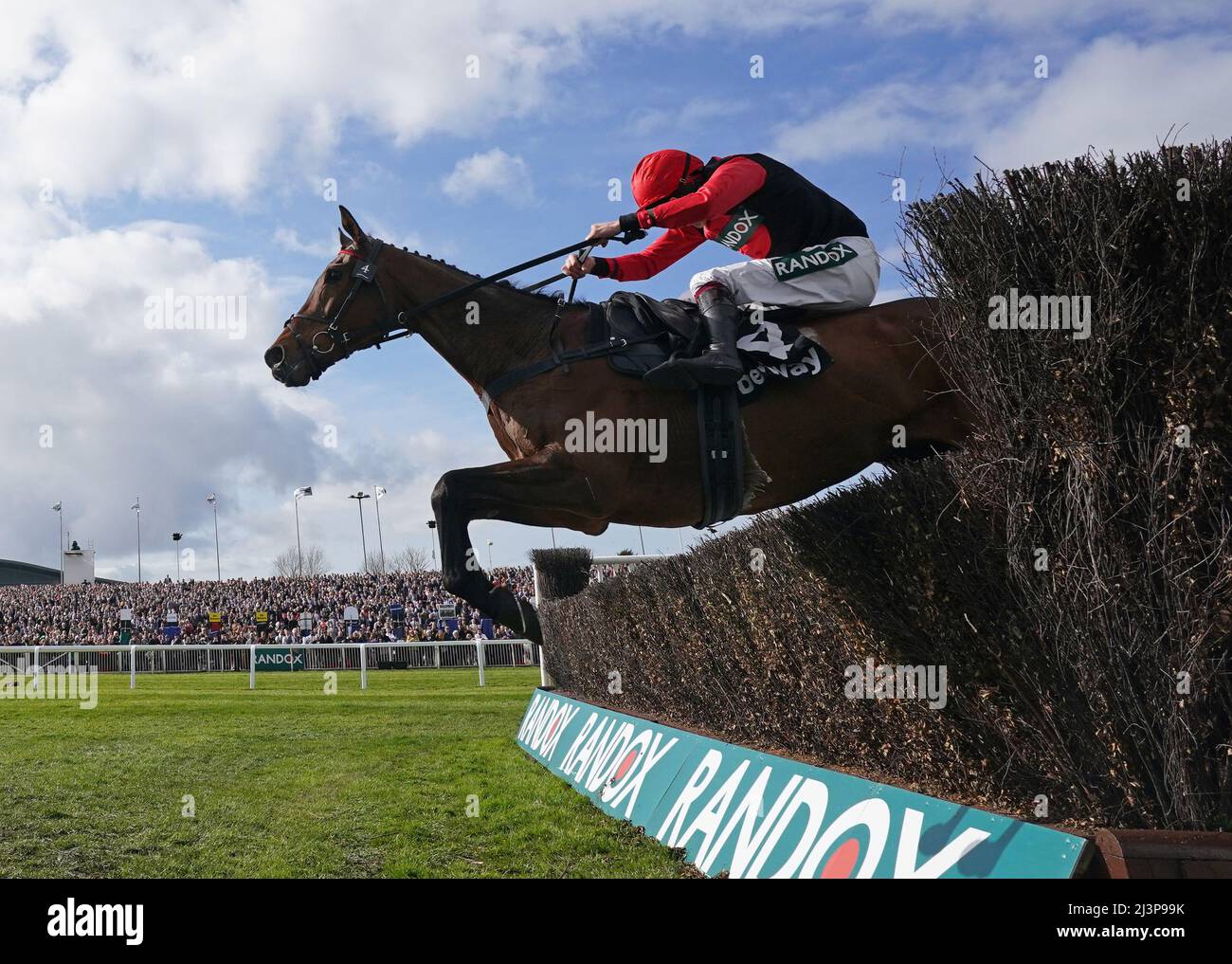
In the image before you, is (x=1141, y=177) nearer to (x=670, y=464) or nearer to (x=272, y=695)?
(x=670, y=464)

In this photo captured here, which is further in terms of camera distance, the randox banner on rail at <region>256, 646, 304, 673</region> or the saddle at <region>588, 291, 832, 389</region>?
the randox banner on rail at <region>256, 646, 304, 673</region>

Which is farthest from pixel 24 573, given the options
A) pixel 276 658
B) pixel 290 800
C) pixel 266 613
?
pixel 290 800

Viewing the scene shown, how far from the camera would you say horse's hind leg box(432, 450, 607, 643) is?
428 cm

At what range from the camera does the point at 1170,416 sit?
9.82 feet

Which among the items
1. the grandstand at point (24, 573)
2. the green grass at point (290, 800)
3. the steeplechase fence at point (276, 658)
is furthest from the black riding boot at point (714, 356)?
the grandstand at point (24, 573)

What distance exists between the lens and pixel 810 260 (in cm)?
471

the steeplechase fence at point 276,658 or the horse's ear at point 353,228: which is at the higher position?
the horse's ear at point 353,228

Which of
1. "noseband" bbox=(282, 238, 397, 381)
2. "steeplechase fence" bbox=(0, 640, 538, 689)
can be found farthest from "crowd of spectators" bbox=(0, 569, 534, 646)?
"noseband" bbox=(282, 238, 397, 381)

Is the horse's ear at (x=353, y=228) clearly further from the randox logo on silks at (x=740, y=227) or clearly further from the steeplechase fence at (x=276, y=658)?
the steeplechase fence at (x=276, y=658)

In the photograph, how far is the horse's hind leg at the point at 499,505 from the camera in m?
4.28

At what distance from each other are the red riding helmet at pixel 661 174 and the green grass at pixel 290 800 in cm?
324

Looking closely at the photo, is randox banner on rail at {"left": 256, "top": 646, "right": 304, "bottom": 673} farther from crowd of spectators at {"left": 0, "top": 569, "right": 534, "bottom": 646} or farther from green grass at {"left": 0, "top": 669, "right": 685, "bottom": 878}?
green grass at {"left": 0, "top": 669, "right": 685, "bottom": 878}

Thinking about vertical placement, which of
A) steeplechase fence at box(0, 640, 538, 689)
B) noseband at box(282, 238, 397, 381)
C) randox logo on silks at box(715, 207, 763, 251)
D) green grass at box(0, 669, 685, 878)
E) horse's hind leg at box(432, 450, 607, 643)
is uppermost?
randox logo on silks at box(715, 207, 763, 251)
